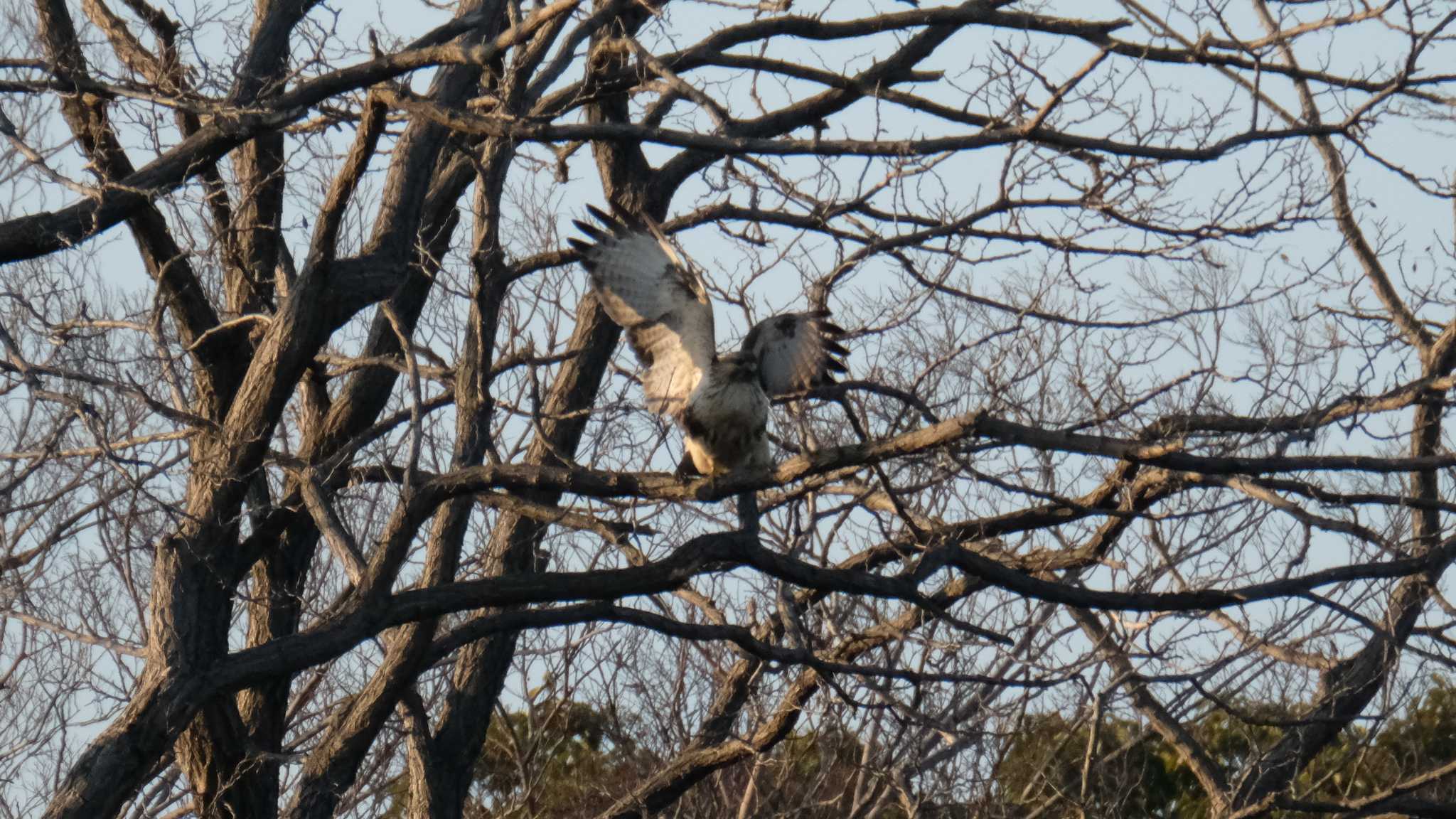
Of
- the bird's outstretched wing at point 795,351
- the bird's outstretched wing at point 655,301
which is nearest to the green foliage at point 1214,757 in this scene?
the bird's outstretched wing at point 795,351

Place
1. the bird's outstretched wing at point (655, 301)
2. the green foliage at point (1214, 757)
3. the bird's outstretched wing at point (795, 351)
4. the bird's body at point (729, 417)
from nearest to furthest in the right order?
1. the bird's body at point (729, 417)
2. the bird's outstretched wing at point (655, 301)
3. the bird's outstretched wing at point (795, 351)
4. the green foliage at point (1214, 757)

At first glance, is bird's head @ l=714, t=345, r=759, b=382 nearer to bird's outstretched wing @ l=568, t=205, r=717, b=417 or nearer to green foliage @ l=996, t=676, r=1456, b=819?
bird's outstretched wing @ l=568, t=205, r=717, b=417

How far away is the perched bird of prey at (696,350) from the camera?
5.44 meters

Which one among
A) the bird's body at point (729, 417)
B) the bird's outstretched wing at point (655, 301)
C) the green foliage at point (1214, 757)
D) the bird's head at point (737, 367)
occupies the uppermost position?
the bird's outstretched wing at point (655, 301)

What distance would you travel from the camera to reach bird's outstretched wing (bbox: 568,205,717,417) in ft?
18.2

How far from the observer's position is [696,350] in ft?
18.2

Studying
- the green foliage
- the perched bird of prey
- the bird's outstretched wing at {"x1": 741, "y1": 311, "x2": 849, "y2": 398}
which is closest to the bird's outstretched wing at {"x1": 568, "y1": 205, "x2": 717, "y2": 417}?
the perched bird of prey

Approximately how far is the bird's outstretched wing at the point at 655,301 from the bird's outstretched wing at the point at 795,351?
0.26 metres

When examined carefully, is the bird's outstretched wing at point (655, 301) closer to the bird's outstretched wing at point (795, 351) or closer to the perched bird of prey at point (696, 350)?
the perched bird of prey at point (696, 350)

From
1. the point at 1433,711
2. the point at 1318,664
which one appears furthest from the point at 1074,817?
the point at 1433,711

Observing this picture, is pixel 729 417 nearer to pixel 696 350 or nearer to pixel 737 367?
pixel 737 367

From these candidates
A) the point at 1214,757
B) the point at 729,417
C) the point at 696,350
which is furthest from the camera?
the point at 1214,757

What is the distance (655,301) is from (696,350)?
0.28m

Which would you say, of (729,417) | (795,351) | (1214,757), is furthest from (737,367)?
(1214,757)
